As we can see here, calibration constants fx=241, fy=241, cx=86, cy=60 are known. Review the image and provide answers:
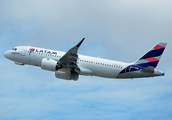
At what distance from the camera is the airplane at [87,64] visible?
42031 mm

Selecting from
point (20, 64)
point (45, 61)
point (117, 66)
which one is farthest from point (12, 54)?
point (117, 66)

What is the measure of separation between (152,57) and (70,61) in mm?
15056

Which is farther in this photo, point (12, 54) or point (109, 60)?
point (12, 54)

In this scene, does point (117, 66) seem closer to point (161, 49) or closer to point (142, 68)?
point (142, 68)

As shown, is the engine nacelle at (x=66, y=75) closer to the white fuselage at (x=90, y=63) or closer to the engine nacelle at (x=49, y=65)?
the white fuselage at (x=90, y=63)

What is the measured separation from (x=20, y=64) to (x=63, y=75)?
8945 millimetres

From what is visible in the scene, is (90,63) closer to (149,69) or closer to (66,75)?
(66,75)

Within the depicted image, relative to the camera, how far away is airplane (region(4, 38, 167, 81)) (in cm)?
4203

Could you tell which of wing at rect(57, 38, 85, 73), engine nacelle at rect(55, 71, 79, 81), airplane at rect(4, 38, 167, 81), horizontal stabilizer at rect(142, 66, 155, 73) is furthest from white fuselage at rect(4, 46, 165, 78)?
engine nacelle at rect(55, 71, 79, 81)

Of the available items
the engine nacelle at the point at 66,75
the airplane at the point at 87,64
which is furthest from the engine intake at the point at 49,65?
the engine nacelle at the point at 66,75

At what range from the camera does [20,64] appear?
154 feet

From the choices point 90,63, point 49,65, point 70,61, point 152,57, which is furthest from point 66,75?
point 152,57

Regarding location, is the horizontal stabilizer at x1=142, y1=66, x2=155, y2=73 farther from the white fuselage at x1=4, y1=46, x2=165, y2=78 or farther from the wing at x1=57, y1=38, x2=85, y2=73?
the wing at x1=57, y1=38, x2=85, y2=73

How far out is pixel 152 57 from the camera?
44.2 meters
